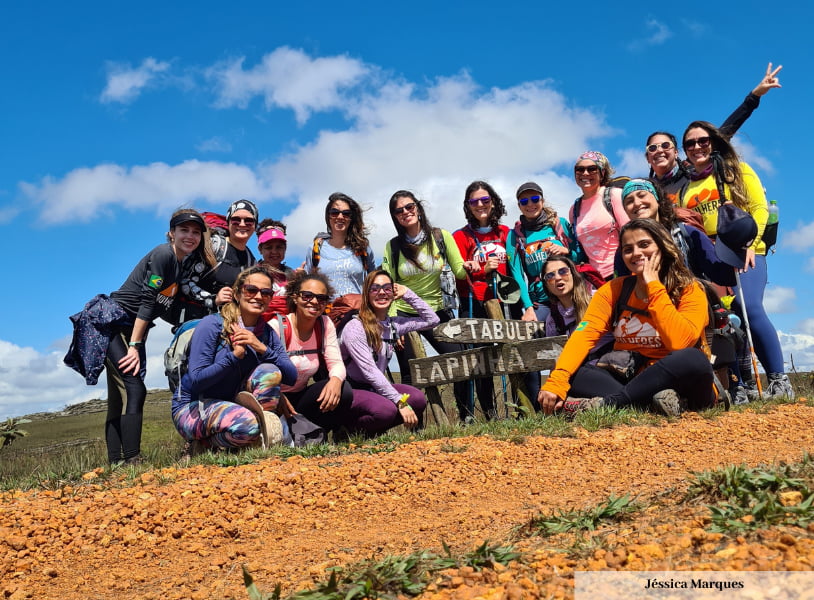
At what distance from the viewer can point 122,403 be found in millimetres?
6023

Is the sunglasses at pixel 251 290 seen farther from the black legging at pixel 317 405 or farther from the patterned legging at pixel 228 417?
the black legging at pixel 317 405

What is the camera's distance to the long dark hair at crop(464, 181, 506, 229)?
Answer: 23.9 ft

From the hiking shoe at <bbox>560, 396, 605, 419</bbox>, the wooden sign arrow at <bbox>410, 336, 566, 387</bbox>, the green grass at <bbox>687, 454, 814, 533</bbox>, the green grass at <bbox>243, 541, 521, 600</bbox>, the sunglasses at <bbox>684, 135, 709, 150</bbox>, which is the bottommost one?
the green grass at <bbox>243, 541, 521, 600</bbox>

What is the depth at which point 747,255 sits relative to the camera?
6656 mm

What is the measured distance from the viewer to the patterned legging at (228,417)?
5531 millimetres

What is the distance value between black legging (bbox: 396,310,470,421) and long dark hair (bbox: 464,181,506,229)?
3.46 ft

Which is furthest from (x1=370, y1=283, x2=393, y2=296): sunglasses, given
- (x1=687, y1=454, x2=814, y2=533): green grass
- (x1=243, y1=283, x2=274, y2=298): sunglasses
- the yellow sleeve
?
(x1=687, y1=454, x2=814, y2=533): green grass

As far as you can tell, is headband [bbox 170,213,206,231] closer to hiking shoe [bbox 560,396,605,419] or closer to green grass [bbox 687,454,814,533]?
hiking shoe [bbox 560,396,605,419]

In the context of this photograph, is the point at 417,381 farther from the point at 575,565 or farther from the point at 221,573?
the point at 575,565

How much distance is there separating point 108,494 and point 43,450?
20.6 ft

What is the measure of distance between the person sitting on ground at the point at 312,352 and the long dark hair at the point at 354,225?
3.09 feet

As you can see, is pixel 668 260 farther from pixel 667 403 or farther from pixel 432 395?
pixel 432 395

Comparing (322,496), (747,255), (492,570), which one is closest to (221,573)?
(322,496)

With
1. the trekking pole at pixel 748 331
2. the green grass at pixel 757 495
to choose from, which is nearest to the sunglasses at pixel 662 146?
the trekking pole at pixel 748 331
